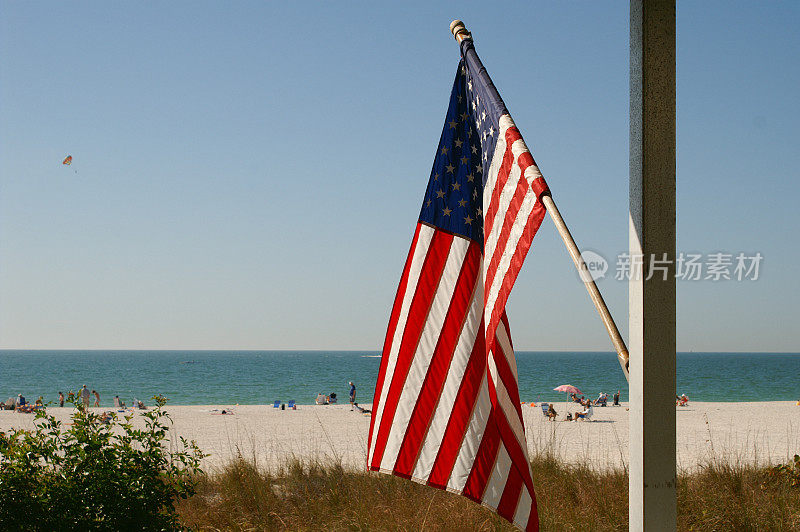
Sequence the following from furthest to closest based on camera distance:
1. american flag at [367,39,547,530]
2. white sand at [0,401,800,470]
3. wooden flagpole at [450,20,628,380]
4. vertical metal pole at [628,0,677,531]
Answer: white sand at [0,401,800,470] < american flag at [367,39,547,530] < wooden flagpole at [450,20,628,380] < vertical metal pole at [628,0,677,531]

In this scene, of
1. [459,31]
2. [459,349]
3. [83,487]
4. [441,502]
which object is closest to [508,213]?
[459,349]

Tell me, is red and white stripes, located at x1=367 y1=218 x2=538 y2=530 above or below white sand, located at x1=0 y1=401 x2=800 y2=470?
above

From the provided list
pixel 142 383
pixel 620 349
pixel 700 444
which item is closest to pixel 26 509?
pixel 620 349

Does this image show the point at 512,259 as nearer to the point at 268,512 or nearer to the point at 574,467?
the point at 268,512

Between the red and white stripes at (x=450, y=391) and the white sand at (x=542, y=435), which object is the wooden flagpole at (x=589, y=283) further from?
the white sand at (x=542, y=435)

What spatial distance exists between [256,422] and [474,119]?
84.2ft

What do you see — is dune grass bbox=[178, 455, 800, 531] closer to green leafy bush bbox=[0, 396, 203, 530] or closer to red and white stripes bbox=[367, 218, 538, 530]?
A: green leafy bush bbox=[0, 396, 203, 530]

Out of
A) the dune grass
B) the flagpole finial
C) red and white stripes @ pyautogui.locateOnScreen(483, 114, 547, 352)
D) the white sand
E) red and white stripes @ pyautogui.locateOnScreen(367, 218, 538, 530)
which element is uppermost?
the flagpole finial

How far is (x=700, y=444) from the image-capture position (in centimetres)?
1714

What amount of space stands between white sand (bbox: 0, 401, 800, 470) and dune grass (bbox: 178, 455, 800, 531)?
376cm

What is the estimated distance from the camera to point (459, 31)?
12.0 feet

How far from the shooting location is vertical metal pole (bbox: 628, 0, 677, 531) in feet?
7.16

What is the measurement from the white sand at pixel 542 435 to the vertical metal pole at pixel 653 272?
9.18 m

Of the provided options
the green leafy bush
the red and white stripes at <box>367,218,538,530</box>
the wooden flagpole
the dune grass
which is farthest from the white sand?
the wooden flagpole
